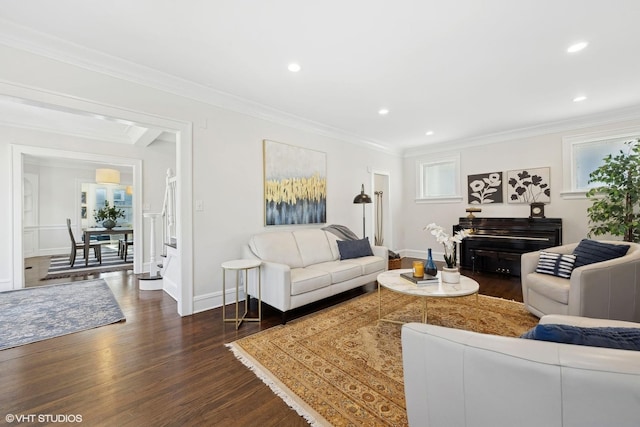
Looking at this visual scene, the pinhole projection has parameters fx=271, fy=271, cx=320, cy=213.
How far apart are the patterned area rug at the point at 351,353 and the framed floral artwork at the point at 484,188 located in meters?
2.62

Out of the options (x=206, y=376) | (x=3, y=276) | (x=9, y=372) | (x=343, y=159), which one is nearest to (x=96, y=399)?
(x=206, y=376)

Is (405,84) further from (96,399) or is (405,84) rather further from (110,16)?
(96,399)

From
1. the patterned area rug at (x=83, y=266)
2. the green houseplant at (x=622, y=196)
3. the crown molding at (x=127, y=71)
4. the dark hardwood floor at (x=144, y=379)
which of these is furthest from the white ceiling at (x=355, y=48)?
the patterned area rug at (x=83, y=266)

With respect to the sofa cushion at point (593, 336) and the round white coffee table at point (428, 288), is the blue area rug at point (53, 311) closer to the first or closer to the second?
the round white coffee table at point (428, 288)

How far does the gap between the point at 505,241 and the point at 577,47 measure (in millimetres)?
2977

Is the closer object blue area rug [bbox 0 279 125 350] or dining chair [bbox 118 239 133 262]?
blue area rug [bbox 0 279 125 350]

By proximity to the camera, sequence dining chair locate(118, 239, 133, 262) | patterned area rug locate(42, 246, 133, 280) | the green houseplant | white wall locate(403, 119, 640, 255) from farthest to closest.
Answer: dining chair locate(118, 239, 133, 262) → patterned area rug locate(42, 246, 133, 280) → white wall locate(403, 119, 640, 255) → the green houseplant

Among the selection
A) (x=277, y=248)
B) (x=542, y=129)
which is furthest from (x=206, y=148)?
(x=542, y=129)

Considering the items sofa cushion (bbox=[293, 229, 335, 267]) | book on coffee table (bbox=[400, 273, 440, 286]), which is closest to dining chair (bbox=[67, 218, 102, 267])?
sofa cushion (bbox=[293, 229, 335, 267])

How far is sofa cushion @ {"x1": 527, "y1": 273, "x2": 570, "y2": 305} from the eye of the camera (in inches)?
95.3

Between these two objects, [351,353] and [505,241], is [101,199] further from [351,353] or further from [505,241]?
[505,241]

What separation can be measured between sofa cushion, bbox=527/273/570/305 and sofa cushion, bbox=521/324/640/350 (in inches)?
77.5

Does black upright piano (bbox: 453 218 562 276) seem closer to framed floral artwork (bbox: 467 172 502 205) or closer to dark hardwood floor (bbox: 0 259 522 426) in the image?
framed floral artwork (bbox: 467 172 502 205)

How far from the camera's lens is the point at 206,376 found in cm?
192
